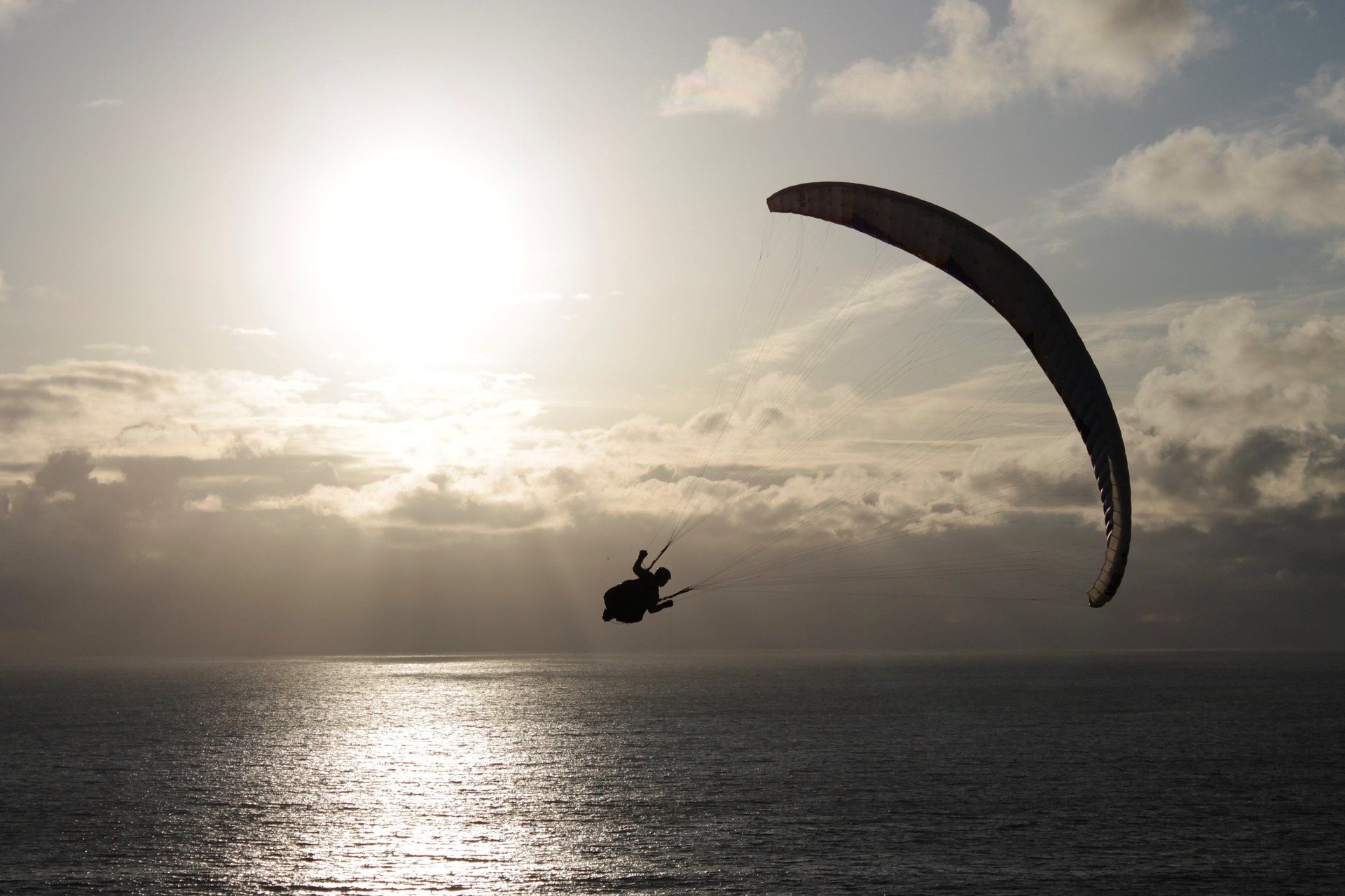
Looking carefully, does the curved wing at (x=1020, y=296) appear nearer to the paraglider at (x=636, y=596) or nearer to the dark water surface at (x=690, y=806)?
A: the paraglider at (x=636, y=596)

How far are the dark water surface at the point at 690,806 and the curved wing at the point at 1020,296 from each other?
75.3 feet

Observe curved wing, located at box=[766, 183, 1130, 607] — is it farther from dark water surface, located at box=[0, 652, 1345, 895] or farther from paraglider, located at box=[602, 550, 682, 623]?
dark water surface, located at box=[0, 652, 1345, 895]

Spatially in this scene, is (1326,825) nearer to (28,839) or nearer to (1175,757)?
(1175,757)

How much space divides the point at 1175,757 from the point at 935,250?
70.1 metres

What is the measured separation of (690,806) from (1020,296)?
41974mm

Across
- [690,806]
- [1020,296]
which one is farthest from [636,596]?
[690,806]

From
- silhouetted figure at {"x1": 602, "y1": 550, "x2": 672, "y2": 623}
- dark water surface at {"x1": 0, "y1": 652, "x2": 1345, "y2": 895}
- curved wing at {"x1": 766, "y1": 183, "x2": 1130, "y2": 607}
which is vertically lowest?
dark water surface at {"x1": 0, "y1": 652, "x2": 1345, "y2": 895}

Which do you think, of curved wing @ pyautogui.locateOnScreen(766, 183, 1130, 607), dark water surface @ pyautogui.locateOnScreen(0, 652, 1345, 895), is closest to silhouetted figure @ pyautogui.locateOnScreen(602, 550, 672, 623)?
curved wing @ pyautogui.locateOnScreen(766, 183, 1130, 607)

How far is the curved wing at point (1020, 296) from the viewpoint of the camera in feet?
79.8

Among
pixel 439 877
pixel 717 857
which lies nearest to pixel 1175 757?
pixel 717 857

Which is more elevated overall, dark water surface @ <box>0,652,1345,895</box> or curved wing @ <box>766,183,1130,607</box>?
curved wing @ <box>766,183,1130,607</box>

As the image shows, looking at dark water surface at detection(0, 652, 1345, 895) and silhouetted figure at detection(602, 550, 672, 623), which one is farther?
dark water surface at detection(0, 652, 1345, 895)

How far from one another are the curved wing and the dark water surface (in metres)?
23.0

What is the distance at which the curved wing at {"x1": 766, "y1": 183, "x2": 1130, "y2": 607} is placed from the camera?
79.8 ft
